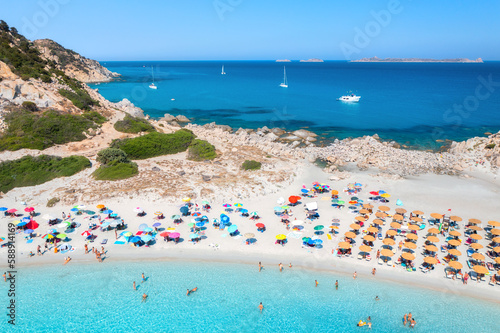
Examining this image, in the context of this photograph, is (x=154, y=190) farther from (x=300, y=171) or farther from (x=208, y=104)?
(x=208, y=104)

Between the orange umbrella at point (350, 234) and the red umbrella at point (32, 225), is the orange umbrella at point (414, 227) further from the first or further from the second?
the red umbrella at point (32, 225)

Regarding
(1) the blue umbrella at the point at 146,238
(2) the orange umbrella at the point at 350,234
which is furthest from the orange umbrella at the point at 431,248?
(1) the blue umbrella at the point at 146,238

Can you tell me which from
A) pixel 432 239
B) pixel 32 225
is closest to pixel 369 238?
pixel 432 239

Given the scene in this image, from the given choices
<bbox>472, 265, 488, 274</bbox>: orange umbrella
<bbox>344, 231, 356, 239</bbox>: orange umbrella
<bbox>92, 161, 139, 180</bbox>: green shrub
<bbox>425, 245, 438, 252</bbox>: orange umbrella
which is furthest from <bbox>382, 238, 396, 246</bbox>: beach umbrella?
<bbox>92, 161, 139, 180</bbox>: green shrub

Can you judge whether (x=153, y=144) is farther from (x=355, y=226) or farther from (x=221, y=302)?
(x=355, y=226)

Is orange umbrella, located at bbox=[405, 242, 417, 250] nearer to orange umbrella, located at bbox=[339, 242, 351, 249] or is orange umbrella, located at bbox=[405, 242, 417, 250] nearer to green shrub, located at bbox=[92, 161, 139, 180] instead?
orange umbrella, located at bbox=[339, 242, 351, 249]

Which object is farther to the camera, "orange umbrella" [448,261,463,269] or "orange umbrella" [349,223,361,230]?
"orange umbrella" [349,223,361,230]
